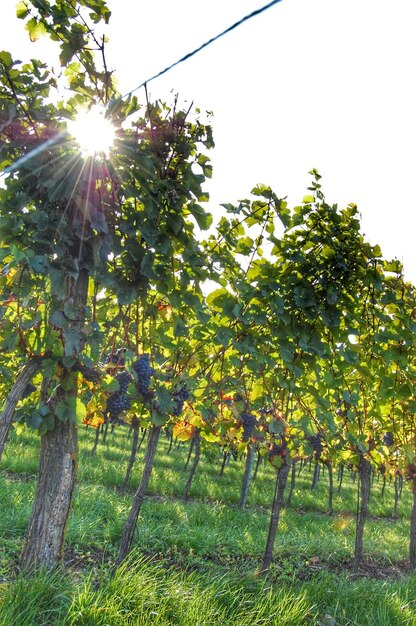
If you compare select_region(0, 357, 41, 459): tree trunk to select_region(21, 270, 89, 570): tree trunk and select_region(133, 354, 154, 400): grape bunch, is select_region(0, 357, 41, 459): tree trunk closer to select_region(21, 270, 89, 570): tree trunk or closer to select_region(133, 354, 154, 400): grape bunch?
select_region(21, 270, 89, 570): tree trunk

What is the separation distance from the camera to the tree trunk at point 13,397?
8.69ft

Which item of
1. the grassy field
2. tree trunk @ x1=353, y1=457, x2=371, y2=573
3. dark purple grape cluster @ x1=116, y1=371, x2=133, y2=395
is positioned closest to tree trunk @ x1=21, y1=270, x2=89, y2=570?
the grassy field

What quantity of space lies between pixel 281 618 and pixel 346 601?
1.46 m

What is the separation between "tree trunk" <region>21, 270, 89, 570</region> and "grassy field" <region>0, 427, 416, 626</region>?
137mm

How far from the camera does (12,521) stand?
634cm

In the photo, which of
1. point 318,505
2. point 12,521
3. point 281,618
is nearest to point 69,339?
point 281,618

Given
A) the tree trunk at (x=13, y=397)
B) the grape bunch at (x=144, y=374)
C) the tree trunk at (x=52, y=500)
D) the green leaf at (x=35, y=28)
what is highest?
the green leaf at (x=35, y=28)

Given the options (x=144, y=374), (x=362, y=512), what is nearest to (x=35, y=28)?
(x=144, y=374)

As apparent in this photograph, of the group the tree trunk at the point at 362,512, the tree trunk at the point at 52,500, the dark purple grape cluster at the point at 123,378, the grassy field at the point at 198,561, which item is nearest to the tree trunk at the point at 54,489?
the tree trunk at the point at 52,500

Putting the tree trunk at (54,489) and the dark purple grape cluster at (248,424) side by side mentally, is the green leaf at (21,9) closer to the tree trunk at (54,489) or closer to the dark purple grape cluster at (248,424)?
the tree trunk at (54,489)

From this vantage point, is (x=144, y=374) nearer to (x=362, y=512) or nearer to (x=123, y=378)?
(x=123, y=378)

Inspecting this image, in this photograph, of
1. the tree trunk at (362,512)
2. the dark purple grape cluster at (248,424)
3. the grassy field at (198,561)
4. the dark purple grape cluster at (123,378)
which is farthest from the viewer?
the tree trunk at (362,512)

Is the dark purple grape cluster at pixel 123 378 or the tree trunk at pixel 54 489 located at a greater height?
the dark purple grape cluster at pixel 123 378

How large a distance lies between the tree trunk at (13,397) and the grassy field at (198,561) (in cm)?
91
